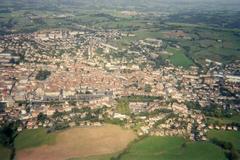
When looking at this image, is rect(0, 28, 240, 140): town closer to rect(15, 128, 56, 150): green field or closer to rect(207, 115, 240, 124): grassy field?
rect(207, 115, 240, 124): grassy field

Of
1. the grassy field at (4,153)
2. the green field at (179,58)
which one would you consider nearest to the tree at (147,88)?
the green field at (179,58)

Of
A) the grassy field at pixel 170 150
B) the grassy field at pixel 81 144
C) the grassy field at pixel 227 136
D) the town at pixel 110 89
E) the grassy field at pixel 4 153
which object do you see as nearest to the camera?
the grassy field at pixel 4 153

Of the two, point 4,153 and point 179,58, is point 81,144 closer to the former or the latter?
point 4,153

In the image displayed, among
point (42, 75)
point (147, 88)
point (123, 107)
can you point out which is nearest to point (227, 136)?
point (123, 107)

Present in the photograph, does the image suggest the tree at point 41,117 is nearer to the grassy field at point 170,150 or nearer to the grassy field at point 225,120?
the grassy field at point 170,150

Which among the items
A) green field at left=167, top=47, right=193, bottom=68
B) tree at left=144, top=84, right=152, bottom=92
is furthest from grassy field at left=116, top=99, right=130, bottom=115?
green field at left=167, top=47, right=193, bottom=68

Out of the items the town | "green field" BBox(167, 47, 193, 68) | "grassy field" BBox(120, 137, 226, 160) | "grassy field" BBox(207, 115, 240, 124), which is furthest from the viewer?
"green field" BBox(167, 47, 193, 68)
